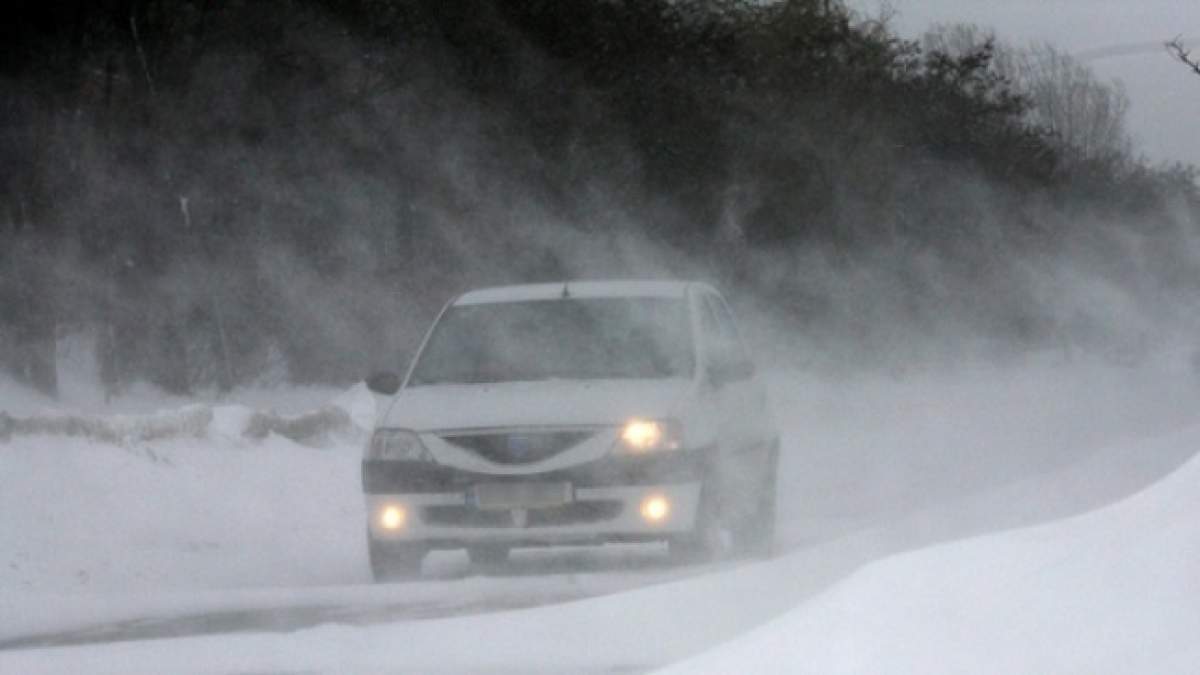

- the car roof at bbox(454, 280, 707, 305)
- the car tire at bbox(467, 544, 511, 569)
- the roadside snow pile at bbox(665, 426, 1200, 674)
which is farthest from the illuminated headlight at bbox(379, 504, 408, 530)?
the roadside snow pile at bbox(665, 426, 1200, 674)

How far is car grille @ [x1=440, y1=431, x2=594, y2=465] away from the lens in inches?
396

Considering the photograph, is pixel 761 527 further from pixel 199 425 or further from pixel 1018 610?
pixel 1018 610

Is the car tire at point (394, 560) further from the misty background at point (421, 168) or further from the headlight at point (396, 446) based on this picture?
the misty background at point (421, 168)

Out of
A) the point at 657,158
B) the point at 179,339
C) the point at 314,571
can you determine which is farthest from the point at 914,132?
the point at 314,571

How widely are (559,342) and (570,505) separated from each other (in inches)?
54.9

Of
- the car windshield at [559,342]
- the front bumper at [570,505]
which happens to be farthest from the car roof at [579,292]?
the front bumper at [570,505]

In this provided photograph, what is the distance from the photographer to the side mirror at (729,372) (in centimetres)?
1095

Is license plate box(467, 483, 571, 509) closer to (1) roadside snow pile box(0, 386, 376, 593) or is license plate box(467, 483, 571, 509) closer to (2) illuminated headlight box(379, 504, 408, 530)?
(2) illuminated headlight box(379, 504, 408, 530)

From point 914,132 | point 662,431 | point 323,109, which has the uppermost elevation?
point 914,132

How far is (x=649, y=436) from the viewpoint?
10102 mm

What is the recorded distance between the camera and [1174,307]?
6531cm

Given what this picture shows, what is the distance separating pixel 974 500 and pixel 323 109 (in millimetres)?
10950

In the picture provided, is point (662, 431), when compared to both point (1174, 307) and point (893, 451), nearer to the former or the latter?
point (893, 451)

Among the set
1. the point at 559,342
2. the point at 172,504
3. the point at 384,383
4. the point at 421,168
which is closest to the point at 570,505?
the point at 559,342
